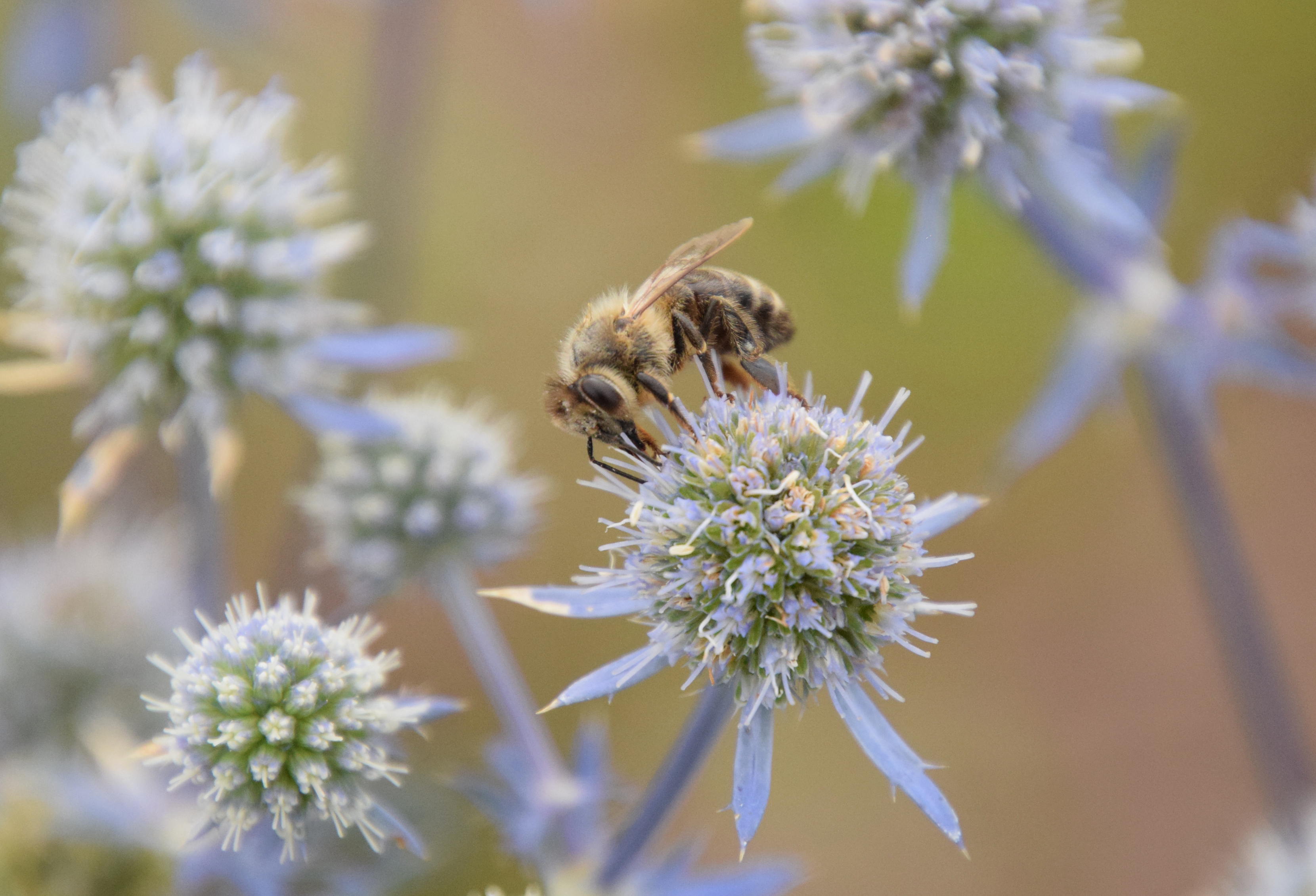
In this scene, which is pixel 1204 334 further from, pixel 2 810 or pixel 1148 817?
pixel 2 810

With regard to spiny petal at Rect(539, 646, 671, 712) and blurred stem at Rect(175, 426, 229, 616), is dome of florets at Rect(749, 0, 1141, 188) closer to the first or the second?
spiny petal at Rect(539, 646, 671, 712)

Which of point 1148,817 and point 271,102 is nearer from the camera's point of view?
point 271,102

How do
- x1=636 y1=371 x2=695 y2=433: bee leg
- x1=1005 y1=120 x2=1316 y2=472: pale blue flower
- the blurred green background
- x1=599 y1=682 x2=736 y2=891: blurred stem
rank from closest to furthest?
x1=599 y1=682 x2=736 y2=891: blurred stem, x1=636 y1=371 x2=695 y2=433: bee leg, x1=1005 y1=120 x2=1316 y2=472: pale blue flower, the blurred green background

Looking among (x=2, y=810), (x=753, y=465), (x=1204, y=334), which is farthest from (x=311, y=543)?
(x=1204, y=334)

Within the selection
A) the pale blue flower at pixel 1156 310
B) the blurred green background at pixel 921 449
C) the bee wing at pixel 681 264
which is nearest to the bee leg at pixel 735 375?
the bee wing at pixel 681 264

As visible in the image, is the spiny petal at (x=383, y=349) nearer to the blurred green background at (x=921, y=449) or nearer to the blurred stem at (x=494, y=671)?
the blurred stem at (x=494, y=671)

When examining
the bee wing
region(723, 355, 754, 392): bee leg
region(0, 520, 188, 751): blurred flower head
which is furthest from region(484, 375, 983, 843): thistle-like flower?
region(0, 520, 188, 751): blurred flower head

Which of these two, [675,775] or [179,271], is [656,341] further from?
[179,271]
